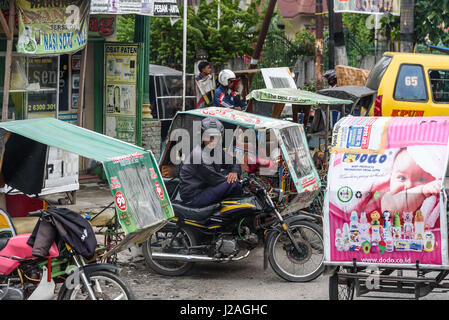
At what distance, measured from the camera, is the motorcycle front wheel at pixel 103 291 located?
589 cm

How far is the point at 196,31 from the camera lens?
20781 millimetres

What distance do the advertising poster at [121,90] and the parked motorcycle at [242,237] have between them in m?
5.39

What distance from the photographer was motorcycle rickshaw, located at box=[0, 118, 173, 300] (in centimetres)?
597

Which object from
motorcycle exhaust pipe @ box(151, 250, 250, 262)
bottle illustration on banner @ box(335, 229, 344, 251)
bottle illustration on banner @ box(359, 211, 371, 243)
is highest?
bottle illustration on banner @ box(359, 211, 371, 243)

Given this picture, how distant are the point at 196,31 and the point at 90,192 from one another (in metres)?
9.25

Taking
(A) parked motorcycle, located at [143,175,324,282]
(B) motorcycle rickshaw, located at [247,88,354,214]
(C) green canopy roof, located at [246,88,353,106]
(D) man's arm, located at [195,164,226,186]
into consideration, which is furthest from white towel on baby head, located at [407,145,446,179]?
(C) green canopy roof, located at [246,88,353,106]

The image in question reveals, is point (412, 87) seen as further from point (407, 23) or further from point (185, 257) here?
point (185, 257)

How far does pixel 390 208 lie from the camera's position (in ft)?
19.6

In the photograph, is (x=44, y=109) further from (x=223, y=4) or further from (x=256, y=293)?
(x=223, y=4)

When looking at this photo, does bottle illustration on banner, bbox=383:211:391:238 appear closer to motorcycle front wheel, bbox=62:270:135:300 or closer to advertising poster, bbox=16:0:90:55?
motorcycle front wheel, bbox=62:270:135:300

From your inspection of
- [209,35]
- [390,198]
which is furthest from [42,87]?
[209,35]

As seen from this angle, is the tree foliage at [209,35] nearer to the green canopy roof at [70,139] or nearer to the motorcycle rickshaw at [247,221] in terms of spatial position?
the motorcycle rickshaw at [247,221]

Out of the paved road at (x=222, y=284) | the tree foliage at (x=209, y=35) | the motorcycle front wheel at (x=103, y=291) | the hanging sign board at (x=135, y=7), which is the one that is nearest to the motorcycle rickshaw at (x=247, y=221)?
the paved road at (x=222, y=284)
